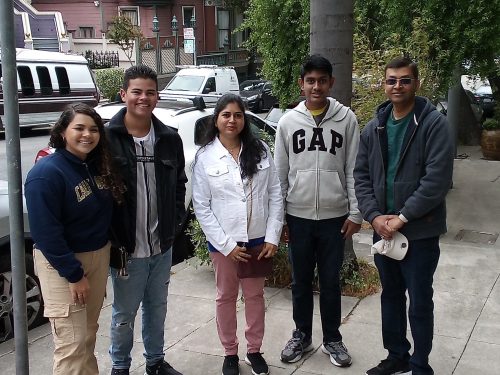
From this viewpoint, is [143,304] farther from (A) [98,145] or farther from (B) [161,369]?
(A) [98,145]

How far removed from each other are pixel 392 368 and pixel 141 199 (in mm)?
1913

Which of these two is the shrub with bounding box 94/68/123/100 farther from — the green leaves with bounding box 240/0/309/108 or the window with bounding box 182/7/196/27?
the green leaves with bounding box 240/0/309/108

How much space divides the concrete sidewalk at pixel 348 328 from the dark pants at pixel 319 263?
1.07 ft

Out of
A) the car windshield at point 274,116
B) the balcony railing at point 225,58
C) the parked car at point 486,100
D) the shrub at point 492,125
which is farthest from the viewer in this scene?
the balcony railing at point 225,58

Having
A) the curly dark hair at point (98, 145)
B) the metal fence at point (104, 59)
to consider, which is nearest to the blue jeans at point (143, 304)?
the curly dark hair at point (98, 145)

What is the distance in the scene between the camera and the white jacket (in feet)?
11.8

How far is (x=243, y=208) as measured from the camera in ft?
11.9

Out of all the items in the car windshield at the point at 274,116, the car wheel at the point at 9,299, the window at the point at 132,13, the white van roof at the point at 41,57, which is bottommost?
the car wheel at the point at 9,299

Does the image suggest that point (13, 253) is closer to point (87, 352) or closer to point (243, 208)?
point (87, 352)

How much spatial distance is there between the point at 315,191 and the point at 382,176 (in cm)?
51

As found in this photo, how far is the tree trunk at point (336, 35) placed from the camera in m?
5.09

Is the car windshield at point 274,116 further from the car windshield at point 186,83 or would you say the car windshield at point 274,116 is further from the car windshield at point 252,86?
the car windshield at point 252,86

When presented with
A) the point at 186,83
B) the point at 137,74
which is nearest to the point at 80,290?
the point at 137,74

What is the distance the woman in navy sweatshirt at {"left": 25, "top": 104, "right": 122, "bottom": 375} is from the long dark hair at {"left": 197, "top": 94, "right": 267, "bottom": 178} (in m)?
0.80
